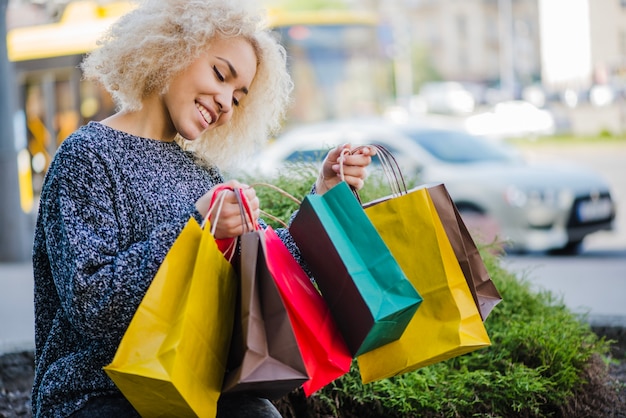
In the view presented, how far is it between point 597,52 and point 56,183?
5474 centimetres

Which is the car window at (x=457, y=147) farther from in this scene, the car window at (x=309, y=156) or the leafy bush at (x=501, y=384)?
the leafy bush at (x=501, y=384)

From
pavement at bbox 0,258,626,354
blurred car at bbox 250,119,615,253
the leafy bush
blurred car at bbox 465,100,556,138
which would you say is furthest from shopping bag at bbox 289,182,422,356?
blurred car at bbox 465,100,556,138

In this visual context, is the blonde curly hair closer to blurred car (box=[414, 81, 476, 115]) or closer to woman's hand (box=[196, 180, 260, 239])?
woman's hand (box=[196, 180, 260, 239])

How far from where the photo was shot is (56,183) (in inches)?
80.7

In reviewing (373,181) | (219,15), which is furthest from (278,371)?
(373,181)

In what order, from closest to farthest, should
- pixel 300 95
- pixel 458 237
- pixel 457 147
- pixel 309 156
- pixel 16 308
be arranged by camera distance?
1. pixel 458 237
2. pixel 309 156
3. pixel 16 308
4. pixel 457 147
5. pixel 300 95

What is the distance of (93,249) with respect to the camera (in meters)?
1.95

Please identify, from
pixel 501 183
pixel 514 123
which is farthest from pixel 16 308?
pixel 514 123

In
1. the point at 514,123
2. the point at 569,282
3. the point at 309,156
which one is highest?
the point at 309,156

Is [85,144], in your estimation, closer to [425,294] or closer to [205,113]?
[205,113]

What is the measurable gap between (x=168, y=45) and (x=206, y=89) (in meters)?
0.14

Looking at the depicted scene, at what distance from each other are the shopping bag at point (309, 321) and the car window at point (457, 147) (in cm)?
834

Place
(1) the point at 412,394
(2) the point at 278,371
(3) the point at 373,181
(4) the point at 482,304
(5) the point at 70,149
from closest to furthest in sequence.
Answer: (2) the point at 278,371 < (5) the point at 70,149 < (4) the point at 482,304 < (1) the point at 412,394 < (3) the point at 373,181

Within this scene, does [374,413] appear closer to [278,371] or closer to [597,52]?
[278,371]
